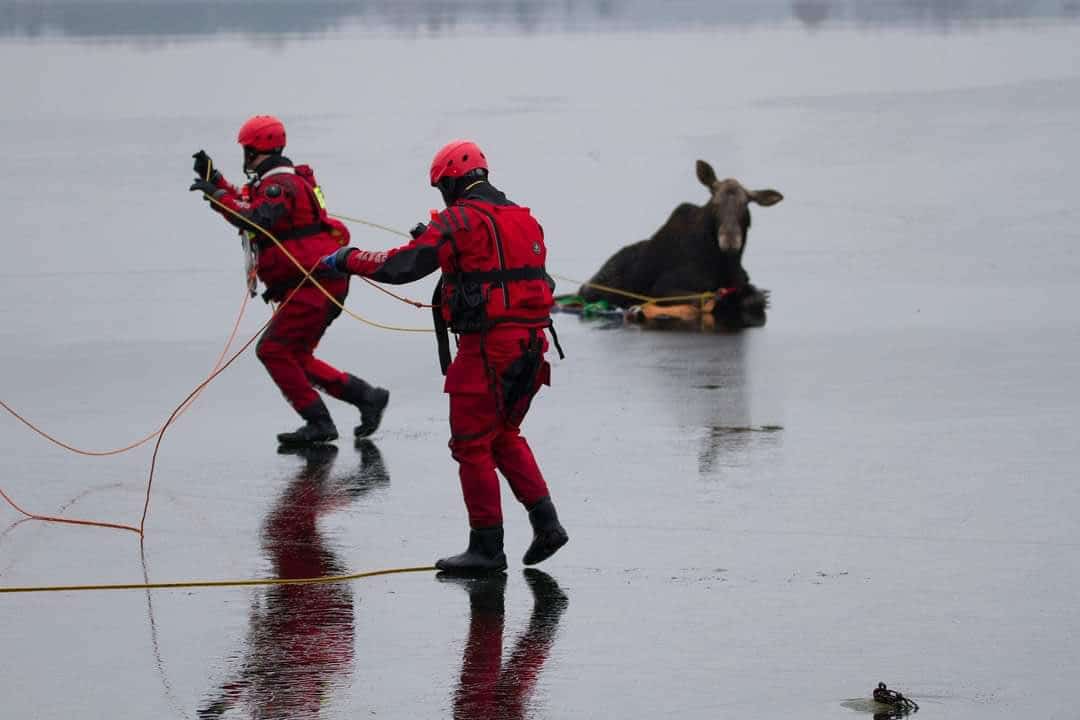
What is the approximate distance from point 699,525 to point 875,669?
2346mm

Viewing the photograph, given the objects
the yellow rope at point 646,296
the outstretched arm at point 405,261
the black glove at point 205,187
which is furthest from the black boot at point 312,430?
the yellow rope at point 646,296

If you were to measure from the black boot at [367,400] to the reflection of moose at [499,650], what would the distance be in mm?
3236

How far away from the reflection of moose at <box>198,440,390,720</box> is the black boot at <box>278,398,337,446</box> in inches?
33.6

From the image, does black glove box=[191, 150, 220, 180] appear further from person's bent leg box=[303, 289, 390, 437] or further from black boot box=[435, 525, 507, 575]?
black boot box=[435, 525, 507, 575]

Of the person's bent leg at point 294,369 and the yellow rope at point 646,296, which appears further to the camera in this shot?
the yellow rope at point 646,296

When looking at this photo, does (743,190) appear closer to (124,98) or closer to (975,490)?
(975,490)

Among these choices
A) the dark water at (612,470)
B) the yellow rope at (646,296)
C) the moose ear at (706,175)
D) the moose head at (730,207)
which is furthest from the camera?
the moose ear at (706,175)

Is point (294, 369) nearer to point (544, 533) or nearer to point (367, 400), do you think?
point (367, 400)

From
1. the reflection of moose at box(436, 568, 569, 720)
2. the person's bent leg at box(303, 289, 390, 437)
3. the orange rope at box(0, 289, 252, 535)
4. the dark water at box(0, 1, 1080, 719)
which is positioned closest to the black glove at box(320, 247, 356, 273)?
the dark water at box(0, 1, 1080, 719)

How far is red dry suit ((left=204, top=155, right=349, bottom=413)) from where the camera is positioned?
12188mm

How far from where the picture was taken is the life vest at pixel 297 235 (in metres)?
12.2

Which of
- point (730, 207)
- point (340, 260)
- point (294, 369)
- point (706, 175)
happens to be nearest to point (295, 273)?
point (294, 369)

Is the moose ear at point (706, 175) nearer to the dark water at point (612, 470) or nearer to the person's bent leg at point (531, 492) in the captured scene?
the dark water at point (612, 470)

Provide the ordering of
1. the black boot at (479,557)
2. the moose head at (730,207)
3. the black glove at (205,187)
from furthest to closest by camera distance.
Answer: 1. the moose head at (730,207)
2. the black glove at (205,187)
3. the black boot at (479,557)
